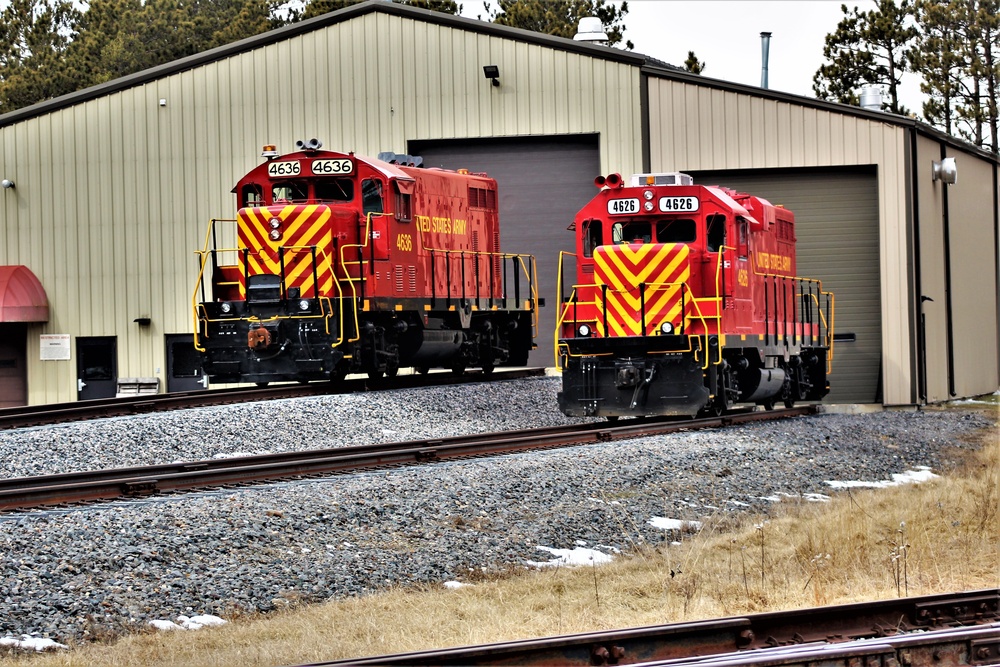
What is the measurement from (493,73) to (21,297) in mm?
10580

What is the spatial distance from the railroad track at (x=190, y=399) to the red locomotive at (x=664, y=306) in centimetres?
377

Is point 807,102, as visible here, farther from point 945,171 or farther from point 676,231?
point 676,231

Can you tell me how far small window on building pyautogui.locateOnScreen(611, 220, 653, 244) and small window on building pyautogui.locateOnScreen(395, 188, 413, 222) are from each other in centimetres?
391

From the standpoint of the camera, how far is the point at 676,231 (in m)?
17.5

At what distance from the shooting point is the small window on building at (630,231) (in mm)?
17562

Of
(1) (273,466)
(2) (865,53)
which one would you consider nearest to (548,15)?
(2) (865,53)

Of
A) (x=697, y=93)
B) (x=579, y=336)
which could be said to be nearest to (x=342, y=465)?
(x=579, y=336)

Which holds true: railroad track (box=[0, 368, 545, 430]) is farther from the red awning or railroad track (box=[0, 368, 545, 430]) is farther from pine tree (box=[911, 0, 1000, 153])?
pine tree (box=[911, 0, 1000, 153])

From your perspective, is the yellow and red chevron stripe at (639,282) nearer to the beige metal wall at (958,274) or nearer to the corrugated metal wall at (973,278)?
the beige metal wall at (958,274)

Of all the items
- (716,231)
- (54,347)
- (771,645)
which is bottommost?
(771,645)

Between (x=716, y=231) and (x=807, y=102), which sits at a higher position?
(x=807, y=102)

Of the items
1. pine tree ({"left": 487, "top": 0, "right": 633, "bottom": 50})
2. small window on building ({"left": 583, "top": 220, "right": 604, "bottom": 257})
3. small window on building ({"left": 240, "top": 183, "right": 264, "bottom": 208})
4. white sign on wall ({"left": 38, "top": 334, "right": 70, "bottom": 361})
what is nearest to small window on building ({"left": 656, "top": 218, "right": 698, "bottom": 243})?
small window on building ({"left": 583, "top": 220, "right": 604, "bottom": 257})

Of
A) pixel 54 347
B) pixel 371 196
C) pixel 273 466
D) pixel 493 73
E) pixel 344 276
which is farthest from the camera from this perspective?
pixel 54 347

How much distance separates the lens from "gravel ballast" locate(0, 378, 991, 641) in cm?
773
